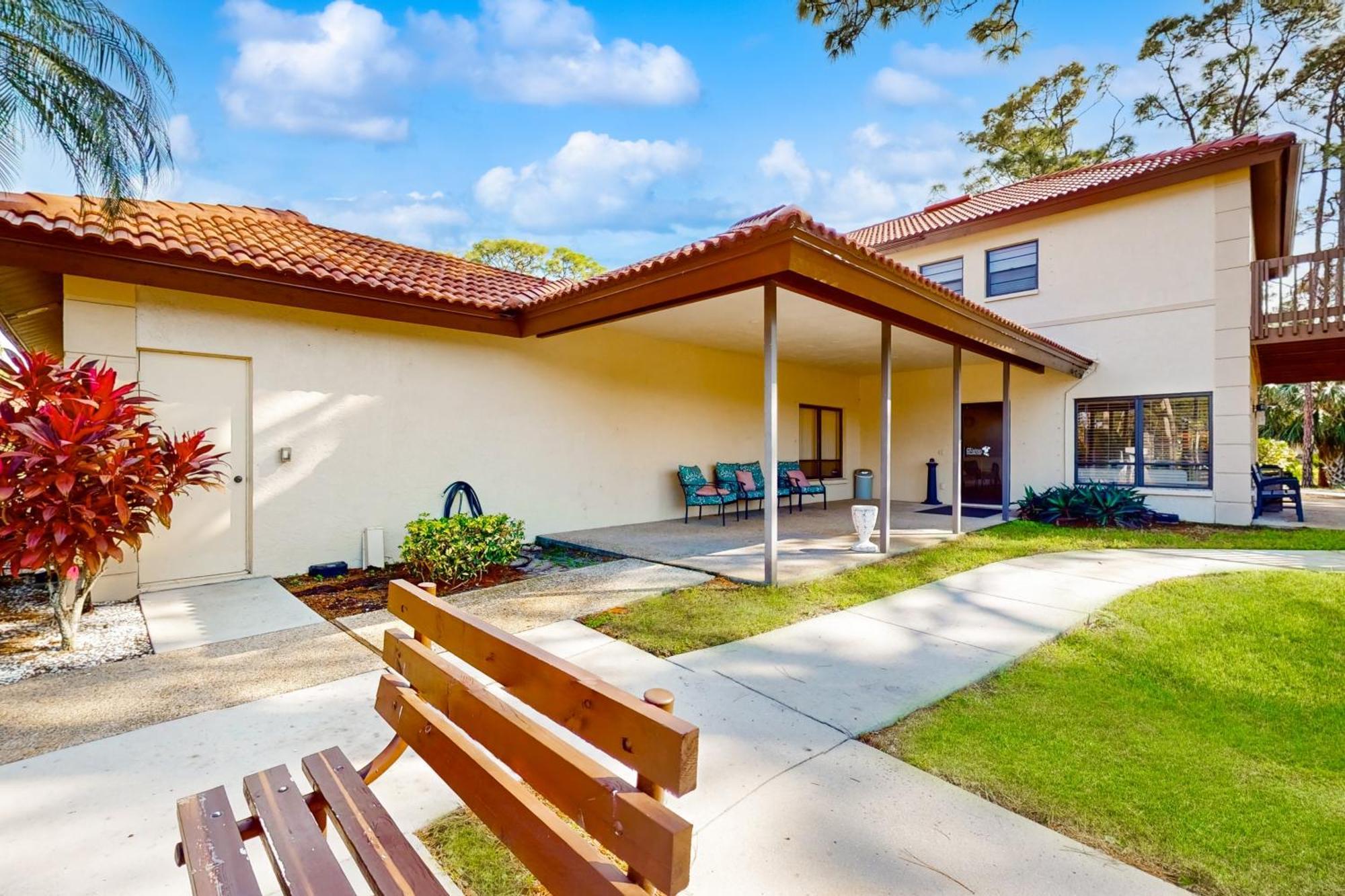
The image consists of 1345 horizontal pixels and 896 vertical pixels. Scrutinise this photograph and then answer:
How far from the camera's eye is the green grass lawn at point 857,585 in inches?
168

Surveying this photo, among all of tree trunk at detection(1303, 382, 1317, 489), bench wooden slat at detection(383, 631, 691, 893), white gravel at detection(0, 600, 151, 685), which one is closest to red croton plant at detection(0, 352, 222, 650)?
white gravel at detection(0, 600, 151, 685)

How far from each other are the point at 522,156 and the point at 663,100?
6.63 meters

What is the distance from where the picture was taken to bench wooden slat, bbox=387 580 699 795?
110 centimetres

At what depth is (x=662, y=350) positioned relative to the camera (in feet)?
31.4

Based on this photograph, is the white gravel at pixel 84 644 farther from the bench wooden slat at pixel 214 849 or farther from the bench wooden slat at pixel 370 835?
the bench wooden slat at pixel 370 835

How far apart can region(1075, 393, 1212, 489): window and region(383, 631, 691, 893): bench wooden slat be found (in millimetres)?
11900

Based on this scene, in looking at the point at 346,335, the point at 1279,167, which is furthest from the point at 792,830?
the point at 1279,167

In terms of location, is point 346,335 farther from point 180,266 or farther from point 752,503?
point 752,503

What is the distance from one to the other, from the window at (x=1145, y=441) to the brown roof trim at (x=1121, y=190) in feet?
11.6

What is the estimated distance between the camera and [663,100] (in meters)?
10.9

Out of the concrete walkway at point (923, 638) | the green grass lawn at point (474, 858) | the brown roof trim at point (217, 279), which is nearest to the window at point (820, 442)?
the concrete walkway at point (923, 638)

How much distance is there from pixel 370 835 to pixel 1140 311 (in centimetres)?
1276

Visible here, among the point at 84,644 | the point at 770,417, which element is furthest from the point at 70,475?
the point at 770,417

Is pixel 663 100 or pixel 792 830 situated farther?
pixel 663 100
